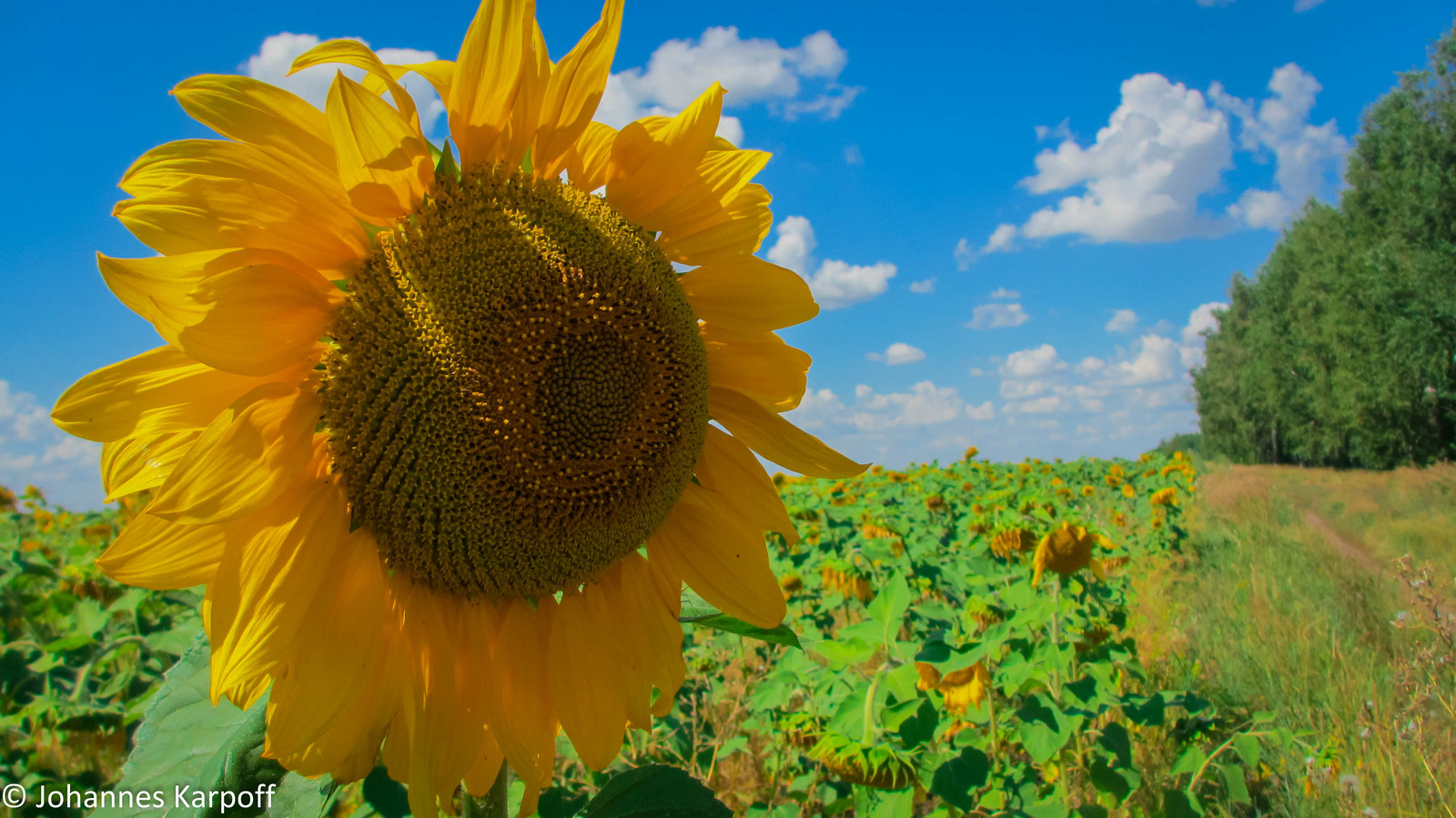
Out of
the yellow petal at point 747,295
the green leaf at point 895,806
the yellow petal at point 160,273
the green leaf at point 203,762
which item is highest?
the yellow petal at point 747,295

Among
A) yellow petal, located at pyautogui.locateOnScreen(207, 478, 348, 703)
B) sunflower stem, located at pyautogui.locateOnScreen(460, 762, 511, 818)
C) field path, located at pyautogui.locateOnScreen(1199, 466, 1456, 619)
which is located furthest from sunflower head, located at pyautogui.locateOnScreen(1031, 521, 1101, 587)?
field path, located at pyautogui.locateOnScreen(1199, 466, 1456, 619)

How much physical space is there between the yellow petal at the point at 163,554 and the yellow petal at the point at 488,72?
55cm

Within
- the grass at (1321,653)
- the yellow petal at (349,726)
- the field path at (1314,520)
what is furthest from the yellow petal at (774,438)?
the field path at (1314,520)

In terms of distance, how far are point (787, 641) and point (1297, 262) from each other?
138 feet

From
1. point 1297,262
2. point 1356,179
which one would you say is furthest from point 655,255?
point 1297,262

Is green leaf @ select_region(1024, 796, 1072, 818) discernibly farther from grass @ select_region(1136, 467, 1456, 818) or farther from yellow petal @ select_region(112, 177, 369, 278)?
yellow petal @ select_region(112, 177, 369, 278)

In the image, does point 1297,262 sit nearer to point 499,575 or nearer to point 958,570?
point 958,570

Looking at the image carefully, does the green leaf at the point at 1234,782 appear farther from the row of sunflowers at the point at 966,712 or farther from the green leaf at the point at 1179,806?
the green leaf at the point at 1179,806

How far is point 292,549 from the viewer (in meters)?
0.95

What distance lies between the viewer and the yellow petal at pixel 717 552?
1188mm

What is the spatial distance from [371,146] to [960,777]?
6.27 ft

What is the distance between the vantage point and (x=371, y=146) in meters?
0.93

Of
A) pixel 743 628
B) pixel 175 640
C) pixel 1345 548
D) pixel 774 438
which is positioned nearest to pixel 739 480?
pixel 774 438

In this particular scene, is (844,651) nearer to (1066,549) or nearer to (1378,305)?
(1066,549)
